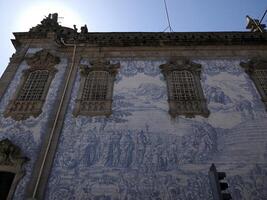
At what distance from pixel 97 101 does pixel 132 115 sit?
1360 mm

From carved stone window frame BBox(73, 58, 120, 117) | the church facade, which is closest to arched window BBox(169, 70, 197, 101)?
the church facade

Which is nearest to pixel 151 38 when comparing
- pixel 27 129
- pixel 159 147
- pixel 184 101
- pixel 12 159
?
pixel 184 101

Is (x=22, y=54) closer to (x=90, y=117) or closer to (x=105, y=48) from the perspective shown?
(x=105, y=48)

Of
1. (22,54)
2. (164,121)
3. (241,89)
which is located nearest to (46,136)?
(164,121)

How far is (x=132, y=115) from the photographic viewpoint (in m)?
8.61

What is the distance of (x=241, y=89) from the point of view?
30.8 feet

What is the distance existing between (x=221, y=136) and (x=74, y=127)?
180 inches

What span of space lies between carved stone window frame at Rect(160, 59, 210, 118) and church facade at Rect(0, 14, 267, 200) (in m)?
0.04

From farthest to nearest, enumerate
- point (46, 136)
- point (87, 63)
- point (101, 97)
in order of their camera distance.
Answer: point (87, 63), point (101, 97), point (46, 136)

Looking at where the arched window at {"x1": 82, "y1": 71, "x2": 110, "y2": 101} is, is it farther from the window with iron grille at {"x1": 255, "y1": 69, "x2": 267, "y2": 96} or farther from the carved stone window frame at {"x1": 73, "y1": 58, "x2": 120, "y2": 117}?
the window with iron grille at {"x1": 255, "y1": 69, "x2": 267, "y2": 96}

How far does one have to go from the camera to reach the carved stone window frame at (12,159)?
7.27 meters

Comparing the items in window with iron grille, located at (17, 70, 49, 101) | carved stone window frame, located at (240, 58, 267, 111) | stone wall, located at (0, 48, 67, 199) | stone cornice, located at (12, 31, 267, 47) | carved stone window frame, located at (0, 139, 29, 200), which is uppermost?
stone cornice, located at (12, 31, 267, 47)

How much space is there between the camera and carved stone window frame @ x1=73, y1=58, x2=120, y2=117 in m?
8.71

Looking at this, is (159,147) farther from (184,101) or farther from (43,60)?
(43,60)
